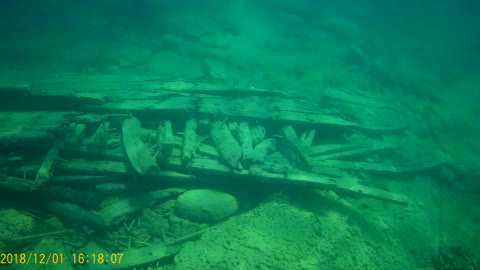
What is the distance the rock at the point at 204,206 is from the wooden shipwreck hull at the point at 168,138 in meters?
0.34

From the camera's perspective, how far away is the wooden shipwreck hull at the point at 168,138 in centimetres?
478

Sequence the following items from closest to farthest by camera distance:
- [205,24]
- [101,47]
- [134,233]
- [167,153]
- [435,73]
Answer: [134,233], [167,153], [101,47], [435,73], [205,24]

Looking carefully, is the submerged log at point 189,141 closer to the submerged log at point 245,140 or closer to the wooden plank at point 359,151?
the submerged log at point 245,140

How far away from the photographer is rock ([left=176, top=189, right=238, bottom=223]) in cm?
483

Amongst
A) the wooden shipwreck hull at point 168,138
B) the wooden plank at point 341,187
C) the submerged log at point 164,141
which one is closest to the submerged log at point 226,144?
the wooden shipwreck hull at point 168,138

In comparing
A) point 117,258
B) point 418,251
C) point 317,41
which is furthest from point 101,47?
point 418,251

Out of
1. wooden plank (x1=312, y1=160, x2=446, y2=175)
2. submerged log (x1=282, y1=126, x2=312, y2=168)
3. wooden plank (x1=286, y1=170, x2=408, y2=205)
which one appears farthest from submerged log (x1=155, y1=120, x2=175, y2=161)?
wooden plank (x1=312, y1=160, x2=446, y2=175)

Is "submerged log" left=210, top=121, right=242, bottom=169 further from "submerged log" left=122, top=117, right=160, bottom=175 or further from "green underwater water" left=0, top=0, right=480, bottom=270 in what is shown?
"submerged log" left=122, top=117, right=160, bottom=175

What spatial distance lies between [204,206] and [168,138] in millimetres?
1444

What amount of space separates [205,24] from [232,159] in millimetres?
13849

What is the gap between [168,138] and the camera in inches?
207

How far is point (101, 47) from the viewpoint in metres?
12.2

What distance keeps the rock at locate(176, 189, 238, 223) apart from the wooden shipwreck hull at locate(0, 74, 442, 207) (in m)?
0.34

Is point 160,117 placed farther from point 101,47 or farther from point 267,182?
point 101,47
